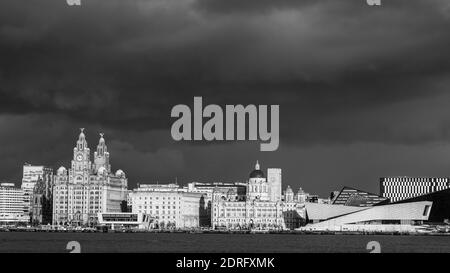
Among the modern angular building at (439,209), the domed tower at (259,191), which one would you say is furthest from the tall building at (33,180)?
the modern angular building at (439,209)

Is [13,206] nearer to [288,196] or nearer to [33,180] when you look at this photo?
[33,180]

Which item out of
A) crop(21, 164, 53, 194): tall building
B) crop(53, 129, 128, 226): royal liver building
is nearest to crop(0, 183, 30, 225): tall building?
crop(21, 164, 53, 194): tall building

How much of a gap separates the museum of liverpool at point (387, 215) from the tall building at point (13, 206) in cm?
2508

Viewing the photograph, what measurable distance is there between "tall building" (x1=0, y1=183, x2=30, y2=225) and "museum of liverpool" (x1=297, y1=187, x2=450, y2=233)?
25.1m

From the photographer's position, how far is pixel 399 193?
170ft

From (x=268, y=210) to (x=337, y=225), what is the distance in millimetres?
10614

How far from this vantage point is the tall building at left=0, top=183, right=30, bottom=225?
68.9m

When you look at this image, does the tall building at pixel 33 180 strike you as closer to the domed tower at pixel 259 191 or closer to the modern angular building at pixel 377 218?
the domed tower at pixel 259 191

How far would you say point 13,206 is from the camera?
7025 cm

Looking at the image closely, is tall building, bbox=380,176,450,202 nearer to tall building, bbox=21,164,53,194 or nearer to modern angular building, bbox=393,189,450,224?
modern angular building, bbox=393,189,450,224

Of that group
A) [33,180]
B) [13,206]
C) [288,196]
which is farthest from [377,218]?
[13,206]

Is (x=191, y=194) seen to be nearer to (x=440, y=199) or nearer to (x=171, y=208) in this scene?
(x=171, y=208)
